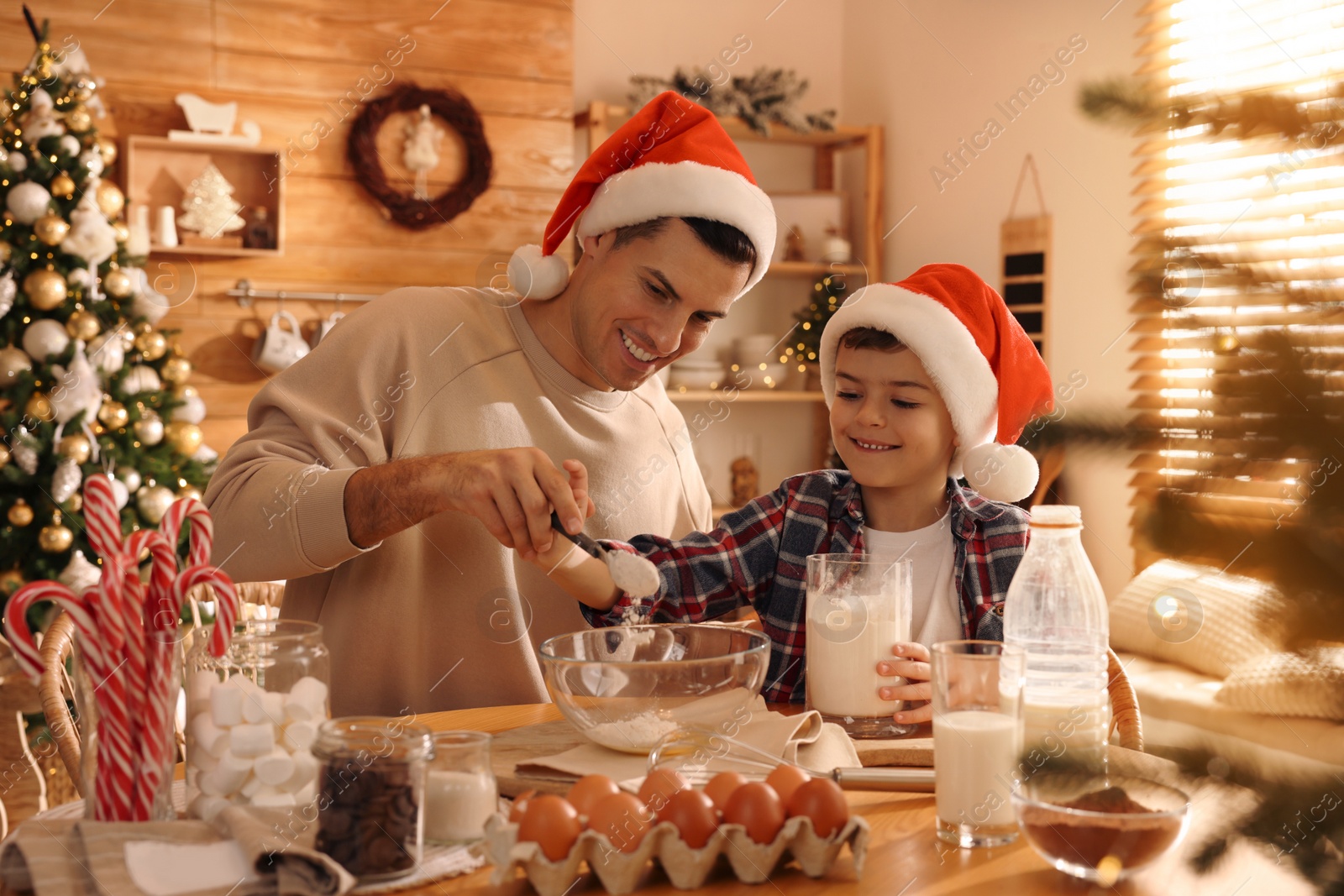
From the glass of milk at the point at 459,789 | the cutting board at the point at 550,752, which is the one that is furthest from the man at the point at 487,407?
the glass of milk at the point at 459,789

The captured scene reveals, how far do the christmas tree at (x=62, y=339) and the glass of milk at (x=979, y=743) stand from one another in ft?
9.21

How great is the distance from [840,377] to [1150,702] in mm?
1585

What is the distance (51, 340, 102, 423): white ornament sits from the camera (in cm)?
316

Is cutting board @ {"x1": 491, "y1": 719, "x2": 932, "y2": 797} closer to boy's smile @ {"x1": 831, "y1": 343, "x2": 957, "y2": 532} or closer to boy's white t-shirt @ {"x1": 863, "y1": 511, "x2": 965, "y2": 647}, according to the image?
boy's white t-shirt @ {"x1": 863, "y1": 511, "x2": 965, "y2": 647}

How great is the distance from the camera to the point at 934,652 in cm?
96

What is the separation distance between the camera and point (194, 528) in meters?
1.01

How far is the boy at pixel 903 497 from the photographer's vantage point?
159 centimetres

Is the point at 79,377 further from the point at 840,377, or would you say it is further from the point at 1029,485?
the point at 1029,485

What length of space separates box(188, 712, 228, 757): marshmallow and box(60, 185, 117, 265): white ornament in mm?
2726

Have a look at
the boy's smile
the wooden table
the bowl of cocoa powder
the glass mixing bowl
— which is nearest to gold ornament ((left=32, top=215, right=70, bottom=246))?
the boy's smile

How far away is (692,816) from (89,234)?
3022 millimetres

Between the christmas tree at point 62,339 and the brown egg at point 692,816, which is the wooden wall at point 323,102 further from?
the brown egg at point 692,816

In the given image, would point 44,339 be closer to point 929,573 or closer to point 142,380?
point 142,380

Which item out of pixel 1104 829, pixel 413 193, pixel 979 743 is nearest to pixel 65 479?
pixel 413 193
